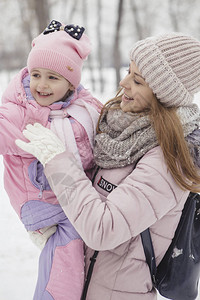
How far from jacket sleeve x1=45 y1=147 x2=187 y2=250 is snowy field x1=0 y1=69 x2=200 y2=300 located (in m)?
1.96

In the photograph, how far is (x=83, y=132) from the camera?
5.72 feet

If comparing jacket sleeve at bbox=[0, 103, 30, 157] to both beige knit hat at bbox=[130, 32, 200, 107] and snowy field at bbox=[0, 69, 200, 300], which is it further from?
snowy field at bbox=[0, 69, 200, 300]

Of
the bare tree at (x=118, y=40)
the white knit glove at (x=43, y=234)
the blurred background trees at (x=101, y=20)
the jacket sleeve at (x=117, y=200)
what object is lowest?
the white knit glove at (x=43, y=234)

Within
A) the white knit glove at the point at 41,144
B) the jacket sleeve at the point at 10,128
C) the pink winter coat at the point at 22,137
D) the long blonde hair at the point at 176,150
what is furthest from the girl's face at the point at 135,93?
the jacket sleeve at the point at 10,128

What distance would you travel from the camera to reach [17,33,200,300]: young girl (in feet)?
4.56

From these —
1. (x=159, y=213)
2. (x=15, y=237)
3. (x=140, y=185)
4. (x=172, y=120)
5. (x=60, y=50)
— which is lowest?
(x=15, y=237)

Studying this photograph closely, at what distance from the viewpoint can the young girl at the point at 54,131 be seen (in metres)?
1.61

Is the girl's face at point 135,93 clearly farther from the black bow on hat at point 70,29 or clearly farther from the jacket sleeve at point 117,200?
the black bow on hat at point 70,29

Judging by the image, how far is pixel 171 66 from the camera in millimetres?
1502

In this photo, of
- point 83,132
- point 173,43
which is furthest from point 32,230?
point 173,43

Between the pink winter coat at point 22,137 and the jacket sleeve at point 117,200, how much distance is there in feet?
0.75

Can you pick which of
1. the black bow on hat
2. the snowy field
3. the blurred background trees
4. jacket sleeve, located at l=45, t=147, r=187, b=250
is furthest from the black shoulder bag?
the blurred background trees

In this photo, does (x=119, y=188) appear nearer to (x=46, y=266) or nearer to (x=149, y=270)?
(x=149, y=270)

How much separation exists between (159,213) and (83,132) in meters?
0.59
